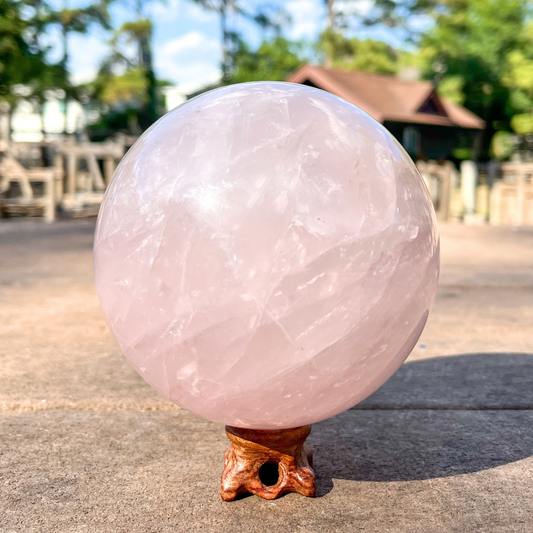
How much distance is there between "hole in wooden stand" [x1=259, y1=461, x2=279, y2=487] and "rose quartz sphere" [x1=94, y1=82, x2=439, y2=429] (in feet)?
1.12

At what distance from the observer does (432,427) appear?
276cm

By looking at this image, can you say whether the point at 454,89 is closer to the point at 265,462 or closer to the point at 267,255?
the point at 265,462

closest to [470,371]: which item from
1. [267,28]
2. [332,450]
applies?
[332,450]

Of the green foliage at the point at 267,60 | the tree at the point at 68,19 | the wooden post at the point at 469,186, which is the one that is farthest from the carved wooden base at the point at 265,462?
the green foliage at the point at 267,60

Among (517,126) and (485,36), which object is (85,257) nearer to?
(517,126)

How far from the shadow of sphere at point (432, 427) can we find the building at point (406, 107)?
18.5m

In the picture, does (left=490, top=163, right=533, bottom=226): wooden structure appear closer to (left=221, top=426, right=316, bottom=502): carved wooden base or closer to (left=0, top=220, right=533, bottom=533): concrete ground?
(left=0, top=220, right=533, bottom=533): concrete ground

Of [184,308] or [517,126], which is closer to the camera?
[184,308]

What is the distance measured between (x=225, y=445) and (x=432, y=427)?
0.92 meters

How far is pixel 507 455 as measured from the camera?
8.13 feet

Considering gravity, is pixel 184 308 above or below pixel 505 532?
above

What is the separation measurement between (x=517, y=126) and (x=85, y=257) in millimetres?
23000

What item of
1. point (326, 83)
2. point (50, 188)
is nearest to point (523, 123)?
point (326, 83)

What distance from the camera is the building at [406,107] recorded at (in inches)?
872
